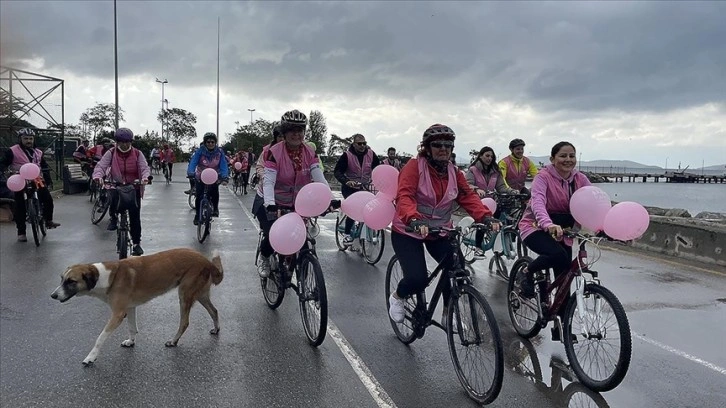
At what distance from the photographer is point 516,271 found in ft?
18.4

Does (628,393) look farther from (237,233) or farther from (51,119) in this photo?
(51,119)

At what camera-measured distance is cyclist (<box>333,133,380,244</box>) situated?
985 centimetres

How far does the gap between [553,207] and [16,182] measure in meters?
9.27

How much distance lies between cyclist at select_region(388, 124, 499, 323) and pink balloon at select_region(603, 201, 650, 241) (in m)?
0.99

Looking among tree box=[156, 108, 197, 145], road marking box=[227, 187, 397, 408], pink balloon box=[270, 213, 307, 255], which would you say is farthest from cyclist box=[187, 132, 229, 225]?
tree box=[156, 108, 197, 145]

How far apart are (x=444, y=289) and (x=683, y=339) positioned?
3.00 metres

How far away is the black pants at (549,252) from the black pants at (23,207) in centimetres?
943

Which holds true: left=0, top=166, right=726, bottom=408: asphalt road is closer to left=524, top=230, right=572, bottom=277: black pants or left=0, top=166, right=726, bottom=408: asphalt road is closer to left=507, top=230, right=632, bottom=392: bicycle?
left=507, top=230, right=632, bottom=392: bicycle

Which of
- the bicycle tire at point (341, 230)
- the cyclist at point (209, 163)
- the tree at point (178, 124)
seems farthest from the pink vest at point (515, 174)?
the tree at point (178, 124)

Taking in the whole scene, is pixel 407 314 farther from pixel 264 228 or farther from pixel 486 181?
pixel 486 181

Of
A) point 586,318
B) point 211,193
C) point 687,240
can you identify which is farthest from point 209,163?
point 687,240

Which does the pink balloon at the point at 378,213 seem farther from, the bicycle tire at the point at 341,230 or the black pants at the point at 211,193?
the black pants at the point at 211,193

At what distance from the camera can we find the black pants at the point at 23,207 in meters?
10.2

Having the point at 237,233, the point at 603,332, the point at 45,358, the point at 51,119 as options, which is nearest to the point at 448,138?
the point at 603,332
